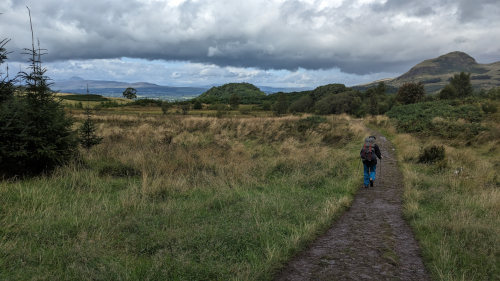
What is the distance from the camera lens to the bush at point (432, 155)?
498 inches

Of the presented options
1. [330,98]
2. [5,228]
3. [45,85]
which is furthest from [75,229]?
[330,98]

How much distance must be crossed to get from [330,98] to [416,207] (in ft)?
229

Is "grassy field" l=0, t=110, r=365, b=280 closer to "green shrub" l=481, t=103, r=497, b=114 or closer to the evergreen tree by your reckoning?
the evergreen tree

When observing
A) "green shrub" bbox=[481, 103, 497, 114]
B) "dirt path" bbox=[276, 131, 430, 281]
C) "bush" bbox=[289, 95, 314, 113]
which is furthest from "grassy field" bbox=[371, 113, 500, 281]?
"bush" bbox=[289, 95, 314, 113]

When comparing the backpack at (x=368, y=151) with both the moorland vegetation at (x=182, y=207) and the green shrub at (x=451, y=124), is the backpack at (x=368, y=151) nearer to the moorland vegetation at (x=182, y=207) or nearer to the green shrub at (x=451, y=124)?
the moorland vegetation at (x=182, y=207)

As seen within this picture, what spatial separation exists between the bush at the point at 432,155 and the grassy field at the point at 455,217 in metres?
0.40

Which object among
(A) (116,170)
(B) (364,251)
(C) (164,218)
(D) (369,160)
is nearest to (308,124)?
(D) (369,160)

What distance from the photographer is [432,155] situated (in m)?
12.8

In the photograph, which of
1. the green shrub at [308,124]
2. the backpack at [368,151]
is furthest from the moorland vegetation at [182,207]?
the green shrub at [308,124]

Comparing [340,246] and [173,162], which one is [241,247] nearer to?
[340,246]

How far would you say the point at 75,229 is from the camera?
5160 mm

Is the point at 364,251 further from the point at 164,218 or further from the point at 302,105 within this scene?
the point at 302,105

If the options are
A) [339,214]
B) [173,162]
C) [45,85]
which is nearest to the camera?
[339,214]

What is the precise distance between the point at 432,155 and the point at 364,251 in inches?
396
